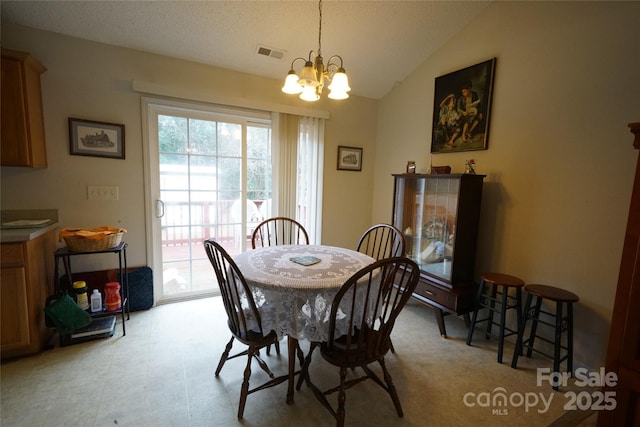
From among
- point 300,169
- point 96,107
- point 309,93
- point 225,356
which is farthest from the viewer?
point 300,169

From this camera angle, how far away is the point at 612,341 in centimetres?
133

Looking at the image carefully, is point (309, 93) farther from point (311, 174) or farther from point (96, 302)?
point (96, 302)

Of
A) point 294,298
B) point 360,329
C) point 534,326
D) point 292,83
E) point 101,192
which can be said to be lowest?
point 534,326

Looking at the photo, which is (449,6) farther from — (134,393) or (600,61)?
(134,393)

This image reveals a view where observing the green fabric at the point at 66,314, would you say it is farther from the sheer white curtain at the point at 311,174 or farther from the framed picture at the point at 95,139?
the sheer white curtain at the point at 311,174

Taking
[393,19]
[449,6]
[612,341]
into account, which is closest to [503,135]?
[449,6]

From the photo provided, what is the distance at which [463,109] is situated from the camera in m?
2.66

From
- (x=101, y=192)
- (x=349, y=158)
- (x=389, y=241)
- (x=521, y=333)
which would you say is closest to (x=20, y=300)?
(x=101, y=192)

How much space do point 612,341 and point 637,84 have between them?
1515 millimetres

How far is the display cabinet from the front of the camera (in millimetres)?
2383

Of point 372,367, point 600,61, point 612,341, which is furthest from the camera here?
point 372,367

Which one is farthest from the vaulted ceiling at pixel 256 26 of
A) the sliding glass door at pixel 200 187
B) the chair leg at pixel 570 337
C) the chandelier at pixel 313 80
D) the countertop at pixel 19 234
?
the chair leg at pixel 570 337

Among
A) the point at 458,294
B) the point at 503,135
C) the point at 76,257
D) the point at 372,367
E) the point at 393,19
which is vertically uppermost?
the point at 393,19

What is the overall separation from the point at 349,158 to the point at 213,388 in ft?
8.96
